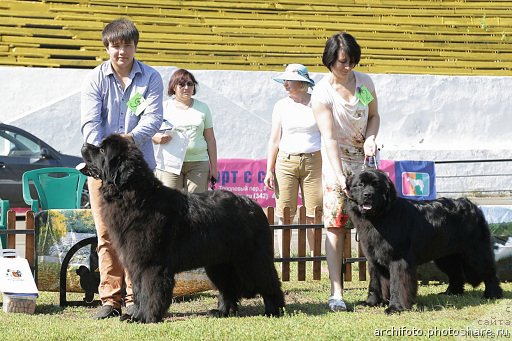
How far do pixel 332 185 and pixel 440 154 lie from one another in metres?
13.0

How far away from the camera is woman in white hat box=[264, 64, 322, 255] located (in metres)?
7.70

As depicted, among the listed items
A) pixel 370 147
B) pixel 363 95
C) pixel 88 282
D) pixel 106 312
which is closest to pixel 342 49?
pixel 363 95

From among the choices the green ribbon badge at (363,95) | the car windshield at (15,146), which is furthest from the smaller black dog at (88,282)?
the car windshield at (15,146)

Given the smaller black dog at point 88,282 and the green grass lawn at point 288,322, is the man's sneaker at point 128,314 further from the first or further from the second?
the smaller black dog at point 88,282

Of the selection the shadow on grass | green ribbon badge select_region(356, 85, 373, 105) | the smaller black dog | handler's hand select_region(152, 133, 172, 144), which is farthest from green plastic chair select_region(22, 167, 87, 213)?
the shadow on grass

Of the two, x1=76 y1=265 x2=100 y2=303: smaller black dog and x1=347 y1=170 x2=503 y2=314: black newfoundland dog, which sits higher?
x1=347 y1=170 x2=503 y2=314: black newfoundland dog

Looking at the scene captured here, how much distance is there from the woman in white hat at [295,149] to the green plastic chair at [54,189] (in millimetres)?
2109

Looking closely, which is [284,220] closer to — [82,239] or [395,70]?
[82,239]

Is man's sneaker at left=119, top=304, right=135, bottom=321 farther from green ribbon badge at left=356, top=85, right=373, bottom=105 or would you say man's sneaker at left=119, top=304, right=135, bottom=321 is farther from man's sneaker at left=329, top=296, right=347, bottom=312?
green ribbon badge at left=356, top=85, right=373, bottom=105

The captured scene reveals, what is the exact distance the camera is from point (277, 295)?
5859 millimetres

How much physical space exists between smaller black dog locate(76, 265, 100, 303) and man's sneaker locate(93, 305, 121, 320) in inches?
24.4

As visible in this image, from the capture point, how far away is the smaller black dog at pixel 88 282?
654 centimetres

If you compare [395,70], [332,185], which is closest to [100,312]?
[332,185]

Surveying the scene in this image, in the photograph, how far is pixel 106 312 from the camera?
5875mm
